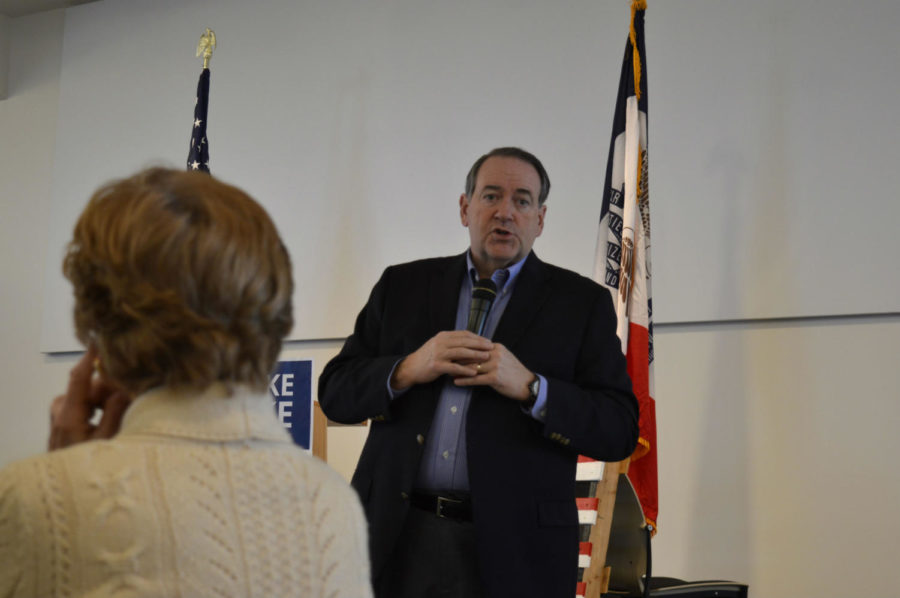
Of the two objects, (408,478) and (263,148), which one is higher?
(263,148)

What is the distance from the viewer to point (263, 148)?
18.2ft

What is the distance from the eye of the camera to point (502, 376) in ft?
6.77

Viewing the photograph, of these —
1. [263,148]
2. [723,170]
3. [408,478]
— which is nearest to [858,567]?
[723,170]

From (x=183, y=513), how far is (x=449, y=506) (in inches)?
48.7

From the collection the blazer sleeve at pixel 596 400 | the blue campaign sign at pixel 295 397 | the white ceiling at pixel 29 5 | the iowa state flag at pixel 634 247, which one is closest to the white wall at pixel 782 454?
the iowa state flag at pixel 634 247

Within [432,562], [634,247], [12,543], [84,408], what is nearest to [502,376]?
[432,562]

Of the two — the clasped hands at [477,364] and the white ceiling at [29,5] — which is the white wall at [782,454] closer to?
the clasped hands at [477,364]

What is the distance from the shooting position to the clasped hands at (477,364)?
2.07 m

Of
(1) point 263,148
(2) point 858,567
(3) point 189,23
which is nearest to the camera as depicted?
(2) point 858,567

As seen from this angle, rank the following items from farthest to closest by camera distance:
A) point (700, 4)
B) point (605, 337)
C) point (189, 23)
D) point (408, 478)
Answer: point (189, 23), point (700, 4), point (605, 337), point (408, 478)

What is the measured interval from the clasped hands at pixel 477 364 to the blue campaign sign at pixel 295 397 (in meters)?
2.43

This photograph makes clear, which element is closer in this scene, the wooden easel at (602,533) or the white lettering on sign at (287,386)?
the wooden easel at (602,533)

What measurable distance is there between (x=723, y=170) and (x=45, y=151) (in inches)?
180

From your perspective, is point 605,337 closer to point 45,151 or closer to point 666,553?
point 666,553
